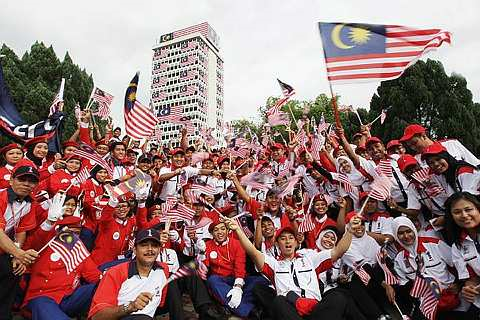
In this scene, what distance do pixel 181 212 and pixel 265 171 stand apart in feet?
6.35

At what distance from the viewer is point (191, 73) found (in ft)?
263

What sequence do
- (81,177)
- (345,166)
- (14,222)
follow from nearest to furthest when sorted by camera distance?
1. (14,222)
2. (81,177)
3. (345,166)

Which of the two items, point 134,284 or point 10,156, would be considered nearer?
point 134,284

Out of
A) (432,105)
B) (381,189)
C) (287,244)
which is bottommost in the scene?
(287,244)

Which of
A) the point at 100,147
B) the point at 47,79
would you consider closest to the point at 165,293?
the point at 100,147

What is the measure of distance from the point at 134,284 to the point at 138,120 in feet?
17.4

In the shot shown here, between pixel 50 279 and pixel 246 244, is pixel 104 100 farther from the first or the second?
pixel 246 244

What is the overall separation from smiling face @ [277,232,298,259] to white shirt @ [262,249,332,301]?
3.3 inches

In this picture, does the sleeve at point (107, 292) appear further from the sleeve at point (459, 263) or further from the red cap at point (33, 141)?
the red cap at point (33, 141)

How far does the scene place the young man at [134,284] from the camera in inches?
122

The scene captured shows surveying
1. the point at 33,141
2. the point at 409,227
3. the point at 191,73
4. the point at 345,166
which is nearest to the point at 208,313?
the point at 409,227

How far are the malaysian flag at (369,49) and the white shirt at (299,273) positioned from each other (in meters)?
2.24

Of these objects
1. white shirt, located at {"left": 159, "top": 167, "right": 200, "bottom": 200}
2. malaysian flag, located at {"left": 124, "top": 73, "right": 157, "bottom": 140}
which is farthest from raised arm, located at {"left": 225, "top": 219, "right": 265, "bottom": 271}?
malaysian flag, located at {"left": 124, "top": 73, "right": 157, "bottom": 140}

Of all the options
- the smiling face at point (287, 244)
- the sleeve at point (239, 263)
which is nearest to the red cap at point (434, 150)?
the smiling face at point (287, 244)
